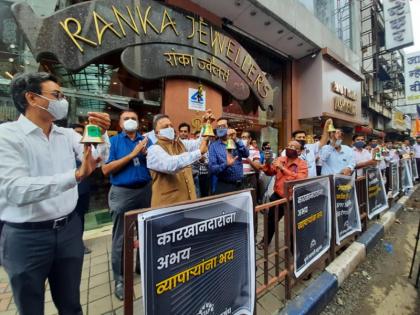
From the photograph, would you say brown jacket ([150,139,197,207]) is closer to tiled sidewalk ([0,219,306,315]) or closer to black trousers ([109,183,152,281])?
black trousers ([109,183,152,281])

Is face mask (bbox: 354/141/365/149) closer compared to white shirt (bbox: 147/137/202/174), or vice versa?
white shirt (bbox: 147/137/202/174)

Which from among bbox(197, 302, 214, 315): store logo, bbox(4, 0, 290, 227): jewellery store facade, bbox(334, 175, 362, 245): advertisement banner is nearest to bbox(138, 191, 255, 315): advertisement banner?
bbox(197, 302, 214, 315): store logo

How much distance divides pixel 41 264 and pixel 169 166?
1.18 meters

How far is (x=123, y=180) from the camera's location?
2615mm

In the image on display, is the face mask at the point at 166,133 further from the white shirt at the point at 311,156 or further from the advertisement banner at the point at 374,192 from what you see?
the advertisement banner at the point at 374,192

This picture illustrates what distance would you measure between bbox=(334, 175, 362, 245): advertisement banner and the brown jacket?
2.21m

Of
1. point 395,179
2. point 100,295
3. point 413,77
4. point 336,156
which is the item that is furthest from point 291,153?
point 413,77

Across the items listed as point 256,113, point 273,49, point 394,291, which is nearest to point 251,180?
point 394,291

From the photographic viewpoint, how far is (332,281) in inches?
112

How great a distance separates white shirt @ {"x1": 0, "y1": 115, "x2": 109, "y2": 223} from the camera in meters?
1.29

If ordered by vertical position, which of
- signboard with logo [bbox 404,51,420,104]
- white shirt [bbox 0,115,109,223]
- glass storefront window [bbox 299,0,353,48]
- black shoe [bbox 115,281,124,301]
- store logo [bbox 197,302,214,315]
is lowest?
black shoe [bbox 115,281,124,301]

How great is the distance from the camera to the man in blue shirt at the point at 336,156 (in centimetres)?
427

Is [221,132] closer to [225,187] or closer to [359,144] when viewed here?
[225,187]

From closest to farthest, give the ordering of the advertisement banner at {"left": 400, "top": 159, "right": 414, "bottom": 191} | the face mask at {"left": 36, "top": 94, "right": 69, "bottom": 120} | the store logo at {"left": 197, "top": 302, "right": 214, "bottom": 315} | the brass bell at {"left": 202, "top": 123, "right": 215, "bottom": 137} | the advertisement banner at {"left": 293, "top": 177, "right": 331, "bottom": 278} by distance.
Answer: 1. the face mask at {"left": 36, "top": 94, "right": 69, "bottom": 120}
2. the store logo at {"left": 197, "top": 302, "right": 214, "bottom": 315}
3. the brass bell at {"left": 202, "top": 123, "right": 215, "bottom": 137}
4. the advertisement banner at {"left": 293, "top": 177, "right": 331, "bottom": 278}
5. the advertisement banner at {"left": 400, "top": 159, "right": 414, "bottom": 191}
